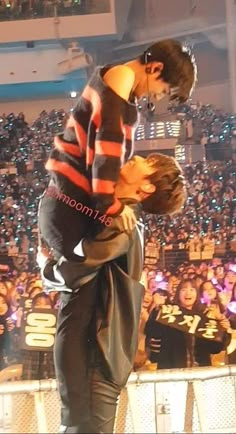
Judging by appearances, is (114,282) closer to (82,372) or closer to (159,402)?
(82,372)

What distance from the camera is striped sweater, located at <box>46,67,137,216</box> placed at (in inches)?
30.5

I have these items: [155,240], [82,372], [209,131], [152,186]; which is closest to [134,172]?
[152,186]

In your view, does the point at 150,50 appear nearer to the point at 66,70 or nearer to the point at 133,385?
the point at 133,385

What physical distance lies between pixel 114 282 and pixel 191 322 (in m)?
0.93

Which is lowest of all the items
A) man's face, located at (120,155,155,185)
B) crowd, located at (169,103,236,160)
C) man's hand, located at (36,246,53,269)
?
man's hand, located at (36,246,53,269)

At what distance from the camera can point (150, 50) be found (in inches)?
32.4

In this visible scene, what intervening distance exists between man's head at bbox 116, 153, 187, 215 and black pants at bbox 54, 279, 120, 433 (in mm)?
128

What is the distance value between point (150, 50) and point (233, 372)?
0.68 meters

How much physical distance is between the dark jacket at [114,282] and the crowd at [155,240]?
800 millimetres

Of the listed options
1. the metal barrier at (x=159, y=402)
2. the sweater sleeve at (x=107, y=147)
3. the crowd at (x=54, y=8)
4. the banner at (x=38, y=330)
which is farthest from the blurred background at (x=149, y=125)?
the sweater sleeve at (x=107, y=147)

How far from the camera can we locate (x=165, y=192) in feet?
2.75

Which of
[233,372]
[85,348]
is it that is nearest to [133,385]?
[233,372]

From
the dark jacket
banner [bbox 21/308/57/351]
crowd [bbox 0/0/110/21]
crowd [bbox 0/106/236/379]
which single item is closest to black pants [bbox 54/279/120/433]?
the dark jacket

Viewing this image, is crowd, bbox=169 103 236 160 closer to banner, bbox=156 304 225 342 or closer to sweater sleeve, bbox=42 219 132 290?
banner, bbox=156 304 225 342
